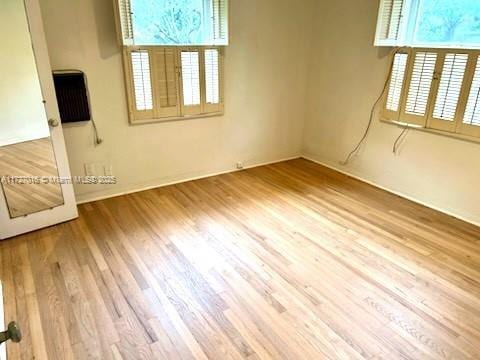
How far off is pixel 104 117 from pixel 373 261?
2.66 meters

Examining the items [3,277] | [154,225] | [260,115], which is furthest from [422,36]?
[3,277]

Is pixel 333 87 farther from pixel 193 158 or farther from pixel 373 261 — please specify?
pixel 373 261

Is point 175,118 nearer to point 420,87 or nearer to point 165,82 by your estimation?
point 165,82

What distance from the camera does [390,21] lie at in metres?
3.19

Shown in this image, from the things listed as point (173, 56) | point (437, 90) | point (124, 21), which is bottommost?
point (437, 90)

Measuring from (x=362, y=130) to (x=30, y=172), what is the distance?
334 centimetres

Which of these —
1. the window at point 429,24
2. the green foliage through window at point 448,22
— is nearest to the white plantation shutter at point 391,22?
the window at point 429,24

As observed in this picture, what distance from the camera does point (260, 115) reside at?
4.17 m

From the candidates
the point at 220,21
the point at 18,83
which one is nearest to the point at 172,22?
the point at 220,21

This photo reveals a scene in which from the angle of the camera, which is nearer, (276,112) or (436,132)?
(436,132)

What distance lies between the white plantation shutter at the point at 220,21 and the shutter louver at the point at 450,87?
207cm

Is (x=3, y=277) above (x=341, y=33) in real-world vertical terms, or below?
below

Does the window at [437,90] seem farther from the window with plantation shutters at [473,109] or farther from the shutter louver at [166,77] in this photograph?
the shutter louver at [166,77]

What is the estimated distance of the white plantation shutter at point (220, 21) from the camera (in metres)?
3.38
